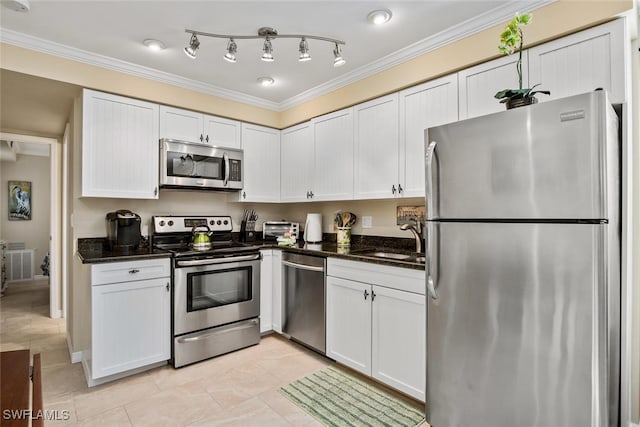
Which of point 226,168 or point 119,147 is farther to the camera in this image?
point 226,168

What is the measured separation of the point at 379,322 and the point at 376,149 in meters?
1.37

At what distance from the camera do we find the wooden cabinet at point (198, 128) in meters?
3.02

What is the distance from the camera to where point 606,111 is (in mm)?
1230

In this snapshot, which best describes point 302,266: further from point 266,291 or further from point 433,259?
point 433,259

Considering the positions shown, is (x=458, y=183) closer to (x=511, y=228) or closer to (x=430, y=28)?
(x=511, y=228)

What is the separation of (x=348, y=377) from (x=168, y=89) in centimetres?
289

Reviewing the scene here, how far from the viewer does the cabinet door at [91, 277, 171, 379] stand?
7.74 feet

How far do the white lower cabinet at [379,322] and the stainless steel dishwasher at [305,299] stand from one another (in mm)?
105

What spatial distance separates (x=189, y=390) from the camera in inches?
93.0

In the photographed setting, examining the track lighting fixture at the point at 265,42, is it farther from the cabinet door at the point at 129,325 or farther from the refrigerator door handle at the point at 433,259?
the cabinet door at the point at 129,325

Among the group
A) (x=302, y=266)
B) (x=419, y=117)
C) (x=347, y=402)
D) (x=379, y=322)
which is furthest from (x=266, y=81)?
(x=347, y=402)

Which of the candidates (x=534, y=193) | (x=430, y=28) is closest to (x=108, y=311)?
(x=534, y=193)

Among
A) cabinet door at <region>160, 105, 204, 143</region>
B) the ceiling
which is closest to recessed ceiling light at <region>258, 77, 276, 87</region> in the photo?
the ceiling

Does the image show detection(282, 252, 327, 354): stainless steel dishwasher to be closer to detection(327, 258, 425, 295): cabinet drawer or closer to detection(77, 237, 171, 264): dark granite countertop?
detection(327, 258, 425, 295): cabinet drawer
